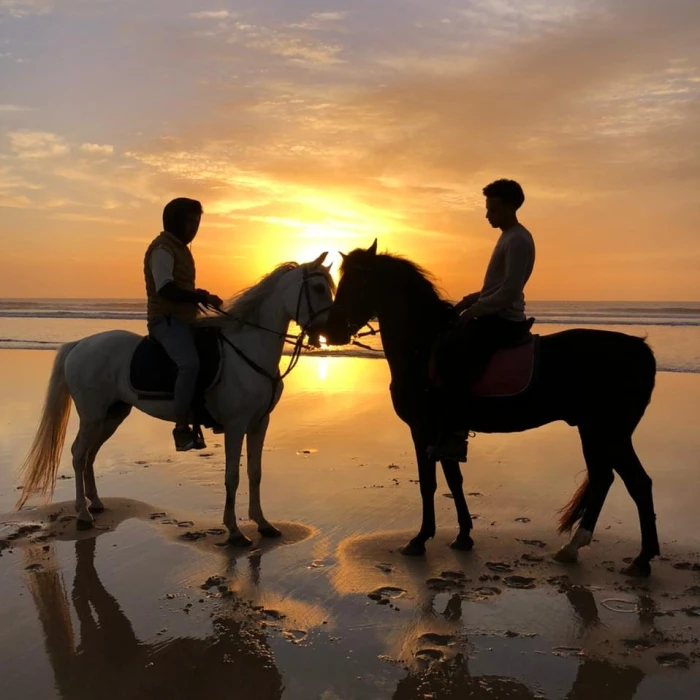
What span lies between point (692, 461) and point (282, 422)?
5.38 m

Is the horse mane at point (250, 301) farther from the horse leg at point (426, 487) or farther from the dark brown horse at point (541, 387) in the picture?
the horse leg at point (426, 487)

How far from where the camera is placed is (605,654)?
3.35m

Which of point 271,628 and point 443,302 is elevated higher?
point 443,302

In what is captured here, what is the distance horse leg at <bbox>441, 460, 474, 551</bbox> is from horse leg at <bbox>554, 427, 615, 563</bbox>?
Result: 0.65 metres

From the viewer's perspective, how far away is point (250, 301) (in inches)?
209

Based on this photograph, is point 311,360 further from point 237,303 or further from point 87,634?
point 87,634

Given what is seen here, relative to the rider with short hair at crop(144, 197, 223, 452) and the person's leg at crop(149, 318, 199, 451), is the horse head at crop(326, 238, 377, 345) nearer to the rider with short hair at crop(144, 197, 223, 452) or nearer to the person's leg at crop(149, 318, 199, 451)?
the rider with short hair at crop(144, 197, 223, 452)

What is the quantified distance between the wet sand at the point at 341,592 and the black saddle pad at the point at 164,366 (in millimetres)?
1174

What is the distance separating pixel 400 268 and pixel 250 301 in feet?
4.20

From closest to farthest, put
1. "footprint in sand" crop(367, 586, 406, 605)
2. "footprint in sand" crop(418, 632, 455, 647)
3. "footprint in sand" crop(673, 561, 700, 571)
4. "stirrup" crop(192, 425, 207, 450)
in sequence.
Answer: "footprint in sand" crop(418, 632, 455, 647) < "footprint in sand" crop(367, 586, 406, 605) < "footprint in sand" crop(673, 561, 700, 571) < "stirrup" crop(192, 425, 207, 450)

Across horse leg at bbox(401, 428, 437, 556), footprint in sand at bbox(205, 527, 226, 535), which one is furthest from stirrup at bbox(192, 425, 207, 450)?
horse leg at bbox(401, 428, 437, 556)

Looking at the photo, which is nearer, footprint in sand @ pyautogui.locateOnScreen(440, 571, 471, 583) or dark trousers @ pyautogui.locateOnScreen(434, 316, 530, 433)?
footprint in sand @ pyautogui.locateOnScreen(440, 571, 471, 583)

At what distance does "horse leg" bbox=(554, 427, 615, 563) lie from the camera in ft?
15.1

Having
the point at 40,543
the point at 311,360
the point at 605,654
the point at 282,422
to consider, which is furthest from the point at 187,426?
the point at 311,360
